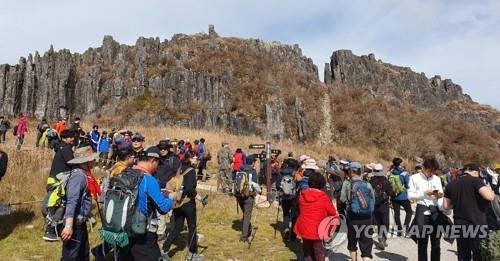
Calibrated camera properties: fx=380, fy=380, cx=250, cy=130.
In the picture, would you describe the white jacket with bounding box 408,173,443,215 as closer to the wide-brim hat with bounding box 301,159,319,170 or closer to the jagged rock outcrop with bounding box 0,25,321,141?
the wide-brim hat with bounding box 301,159,319,170

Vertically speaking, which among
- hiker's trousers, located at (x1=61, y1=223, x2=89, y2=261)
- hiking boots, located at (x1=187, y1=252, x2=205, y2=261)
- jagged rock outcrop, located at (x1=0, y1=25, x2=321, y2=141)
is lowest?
hiking boots, located at (x1=187, y1=252, x2=205, y2=261)

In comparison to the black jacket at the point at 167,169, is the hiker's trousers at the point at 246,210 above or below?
below

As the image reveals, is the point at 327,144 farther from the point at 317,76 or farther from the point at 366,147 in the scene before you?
the point at 317,76

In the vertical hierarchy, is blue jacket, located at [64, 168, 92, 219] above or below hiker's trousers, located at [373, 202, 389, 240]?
above

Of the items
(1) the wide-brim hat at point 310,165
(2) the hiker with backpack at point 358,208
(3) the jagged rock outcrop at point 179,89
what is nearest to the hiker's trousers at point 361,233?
(2) the hiker with backpack at point 358,208

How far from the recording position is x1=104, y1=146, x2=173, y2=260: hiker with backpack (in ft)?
12.0

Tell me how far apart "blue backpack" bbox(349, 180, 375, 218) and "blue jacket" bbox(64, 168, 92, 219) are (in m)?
3.82

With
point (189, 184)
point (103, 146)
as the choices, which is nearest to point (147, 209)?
point (189, 184)

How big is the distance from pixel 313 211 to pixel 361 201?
114 cm

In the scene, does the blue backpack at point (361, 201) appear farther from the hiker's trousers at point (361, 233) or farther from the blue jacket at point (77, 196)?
the blue jacket at point (77, 196)

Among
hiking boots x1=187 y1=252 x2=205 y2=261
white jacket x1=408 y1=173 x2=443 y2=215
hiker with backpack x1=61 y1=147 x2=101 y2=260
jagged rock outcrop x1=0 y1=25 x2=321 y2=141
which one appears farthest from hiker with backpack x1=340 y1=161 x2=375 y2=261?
jagged rock outcrop x1=0 y1=25 x2=321 y2=141

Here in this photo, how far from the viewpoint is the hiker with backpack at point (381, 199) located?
748 centimetres

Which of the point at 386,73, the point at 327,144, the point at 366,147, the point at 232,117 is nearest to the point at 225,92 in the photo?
the point at 232,117
